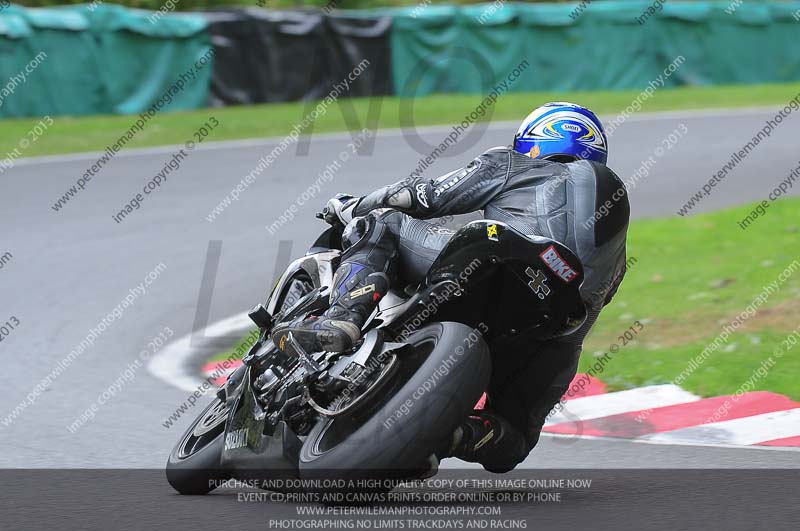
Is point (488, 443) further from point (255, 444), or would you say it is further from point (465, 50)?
point (465, 50)

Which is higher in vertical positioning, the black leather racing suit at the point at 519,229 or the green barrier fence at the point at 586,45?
the black leather racing suit at the point at 519,229

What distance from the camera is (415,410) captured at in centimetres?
430

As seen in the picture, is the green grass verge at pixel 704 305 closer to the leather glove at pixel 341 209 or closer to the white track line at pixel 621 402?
the white track line at pixel 621 402

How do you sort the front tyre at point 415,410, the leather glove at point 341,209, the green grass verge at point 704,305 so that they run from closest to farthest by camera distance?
the front tyre at point 415,410 → the leather glove at point 341,209 → the green grass verge at point 704,305

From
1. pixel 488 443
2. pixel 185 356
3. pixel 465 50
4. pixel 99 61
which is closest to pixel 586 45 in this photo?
pixel 465 50

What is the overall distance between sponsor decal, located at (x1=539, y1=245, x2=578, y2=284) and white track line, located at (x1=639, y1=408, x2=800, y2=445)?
2.09m

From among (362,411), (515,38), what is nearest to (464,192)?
(362,411)

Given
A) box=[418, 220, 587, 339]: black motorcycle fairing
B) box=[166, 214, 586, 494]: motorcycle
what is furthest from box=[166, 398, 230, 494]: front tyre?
box=[418, 220, 587, 339]: black motorcycle fairing

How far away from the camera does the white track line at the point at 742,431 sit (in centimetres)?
634

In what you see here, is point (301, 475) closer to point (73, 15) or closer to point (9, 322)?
point (9, 322)

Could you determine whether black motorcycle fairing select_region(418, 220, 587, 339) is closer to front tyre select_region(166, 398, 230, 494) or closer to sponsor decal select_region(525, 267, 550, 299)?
sponsor decal select_region(525, 267, 550, 299)

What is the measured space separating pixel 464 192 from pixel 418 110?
17.4 metres

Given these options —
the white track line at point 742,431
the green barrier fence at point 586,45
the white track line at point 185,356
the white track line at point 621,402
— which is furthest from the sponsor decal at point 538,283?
the green barrier fence at point 586,45

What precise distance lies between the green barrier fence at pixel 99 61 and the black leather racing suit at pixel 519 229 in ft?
48.7
